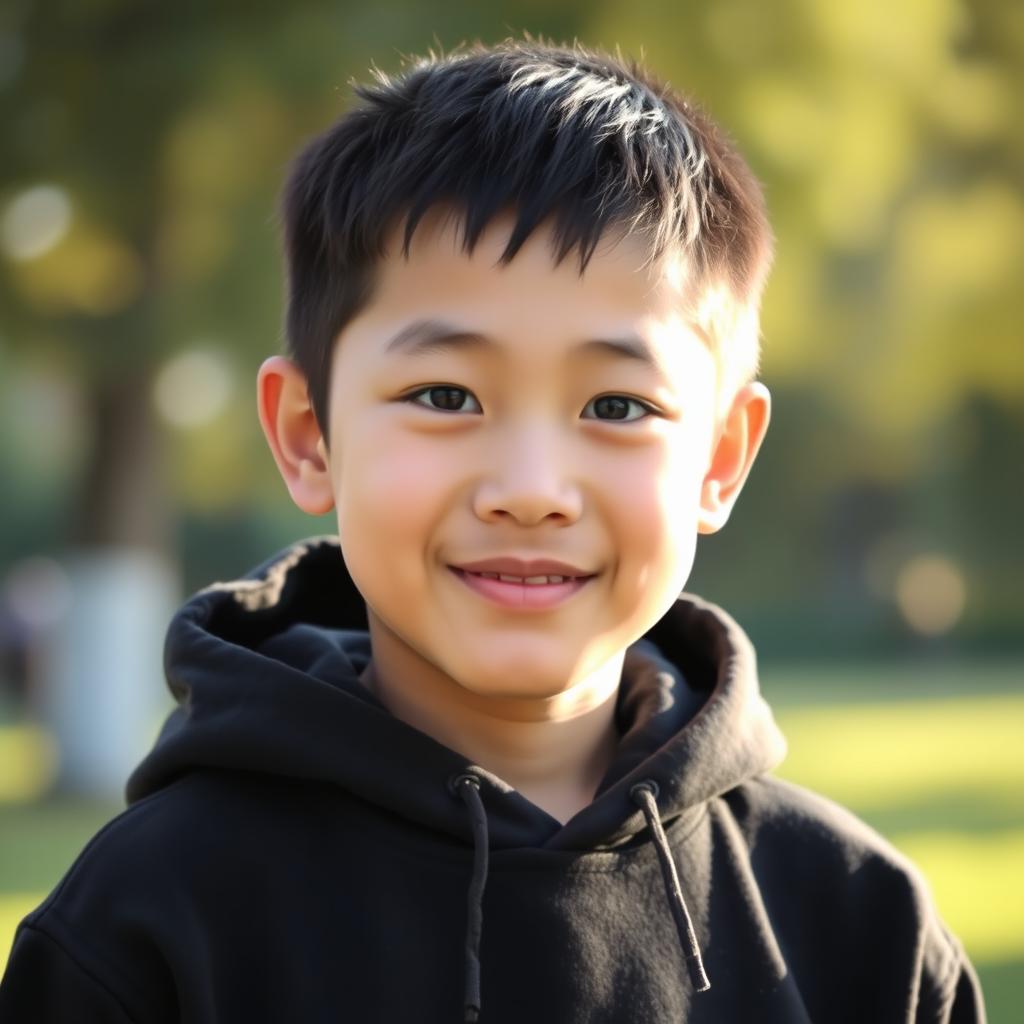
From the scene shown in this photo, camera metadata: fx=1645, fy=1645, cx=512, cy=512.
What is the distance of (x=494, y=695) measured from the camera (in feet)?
6.15

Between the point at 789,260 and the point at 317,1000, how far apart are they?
6.56m

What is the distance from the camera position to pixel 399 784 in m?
1.81

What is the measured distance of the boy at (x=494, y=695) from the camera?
1.75m

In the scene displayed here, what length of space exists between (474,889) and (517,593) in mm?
318

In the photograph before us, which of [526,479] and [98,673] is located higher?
[526,479]

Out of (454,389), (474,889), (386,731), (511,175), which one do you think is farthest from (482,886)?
(511,175)

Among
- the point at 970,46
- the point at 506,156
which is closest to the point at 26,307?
the point at 970,46

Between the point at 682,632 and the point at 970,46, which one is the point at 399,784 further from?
the point at 970,46

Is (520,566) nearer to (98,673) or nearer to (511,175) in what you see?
(511,175)

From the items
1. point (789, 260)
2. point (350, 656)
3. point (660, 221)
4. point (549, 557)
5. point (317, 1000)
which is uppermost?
point (789, 260)

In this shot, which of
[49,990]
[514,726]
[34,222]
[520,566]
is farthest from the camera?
[34,222]

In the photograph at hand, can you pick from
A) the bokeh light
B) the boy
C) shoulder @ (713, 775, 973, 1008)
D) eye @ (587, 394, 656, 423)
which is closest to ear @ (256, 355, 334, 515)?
the boy

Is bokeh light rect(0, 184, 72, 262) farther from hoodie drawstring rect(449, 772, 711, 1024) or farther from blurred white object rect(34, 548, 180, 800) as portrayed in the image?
hoodie drawstring rect(449, 772, 711, 1024)

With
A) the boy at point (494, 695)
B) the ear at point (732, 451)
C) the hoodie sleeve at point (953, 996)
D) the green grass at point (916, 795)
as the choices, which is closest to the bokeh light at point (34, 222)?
the green grass at point (916, 795)
